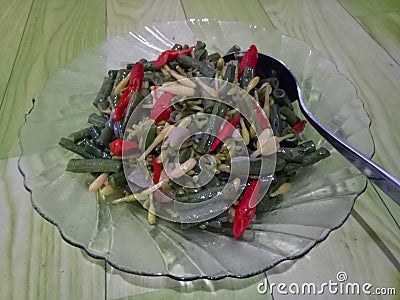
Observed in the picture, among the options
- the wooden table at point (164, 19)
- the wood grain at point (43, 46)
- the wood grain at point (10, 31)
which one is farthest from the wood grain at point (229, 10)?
the wood grain at point (10, 31)

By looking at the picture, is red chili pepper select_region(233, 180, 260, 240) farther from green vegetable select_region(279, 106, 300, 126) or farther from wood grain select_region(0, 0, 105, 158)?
wood grain select_region(0, 0, 105, 158)

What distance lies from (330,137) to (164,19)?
800 millimetres

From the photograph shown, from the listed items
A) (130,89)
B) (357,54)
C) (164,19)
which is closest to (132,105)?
(130,89)

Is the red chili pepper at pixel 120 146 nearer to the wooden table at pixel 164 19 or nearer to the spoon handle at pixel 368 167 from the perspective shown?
the wooden table at pixel 164 19

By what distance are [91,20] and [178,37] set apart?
438 millimetres

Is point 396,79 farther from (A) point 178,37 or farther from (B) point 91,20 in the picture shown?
(B) point 91,20

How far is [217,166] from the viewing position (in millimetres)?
825

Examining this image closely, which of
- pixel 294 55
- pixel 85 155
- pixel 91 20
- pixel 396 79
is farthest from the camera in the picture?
pixel 91 20

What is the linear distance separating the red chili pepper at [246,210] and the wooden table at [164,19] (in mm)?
92

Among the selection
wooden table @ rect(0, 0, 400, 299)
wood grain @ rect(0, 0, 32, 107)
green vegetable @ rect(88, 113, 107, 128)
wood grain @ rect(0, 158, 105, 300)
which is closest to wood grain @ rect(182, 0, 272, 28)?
wooden table @ rect(0, 0, 400, 299)

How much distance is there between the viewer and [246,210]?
0.76 metres

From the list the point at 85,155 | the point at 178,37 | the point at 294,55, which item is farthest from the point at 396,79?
the point at 85,155

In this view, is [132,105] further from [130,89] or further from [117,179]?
[117,179]

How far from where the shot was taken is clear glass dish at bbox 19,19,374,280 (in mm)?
691
